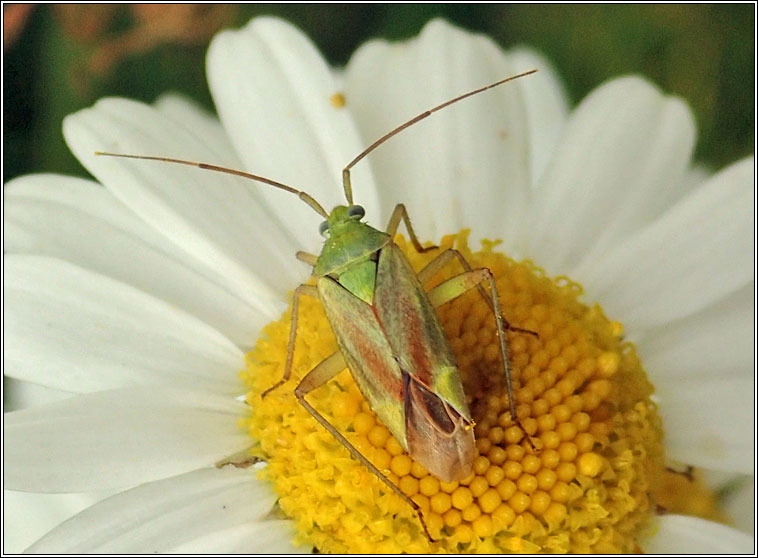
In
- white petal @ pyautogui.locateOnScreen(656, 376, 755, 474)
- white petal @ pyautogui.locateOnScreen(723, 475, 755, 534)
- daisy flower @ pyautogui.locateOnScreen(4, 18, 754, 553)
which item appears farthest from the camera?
white petal @ pyautogui.locateOnScreen(723, 475, 755, 534)

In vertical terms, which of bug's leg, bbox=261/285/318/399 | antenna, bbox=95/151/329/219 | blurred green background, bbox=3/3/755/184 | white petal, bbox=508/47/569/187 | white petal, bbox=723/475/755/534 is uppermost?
blurred green background, bbox=3/3/755/184

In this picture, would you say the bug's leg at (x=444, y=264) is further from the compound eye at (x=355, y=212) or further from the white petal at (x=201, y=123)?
the white petal at (x=201, y=123)

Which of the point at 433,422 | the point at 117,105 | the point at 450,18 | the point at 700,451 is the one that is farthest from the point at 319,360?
the point at 450,18

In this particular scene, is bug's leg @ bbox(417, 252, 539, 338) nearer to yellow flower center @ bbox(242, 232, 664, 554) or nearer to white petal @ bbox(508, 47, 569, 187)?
yellow flower center @ bbox(242, 232, 664, 554)

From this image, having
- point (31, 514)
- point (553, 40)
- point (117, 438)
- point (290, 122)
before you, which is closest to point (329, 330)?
point (117, 438)

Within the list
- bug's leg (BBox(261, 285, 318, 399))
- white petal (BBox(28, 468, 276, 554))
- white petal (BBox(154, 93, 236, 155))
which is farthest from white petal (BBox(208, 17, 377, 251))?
white petal (BBox(28, 468, 276, 554))

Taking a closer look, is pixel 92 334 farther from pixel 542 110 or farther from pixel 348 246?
pixel 542 110
